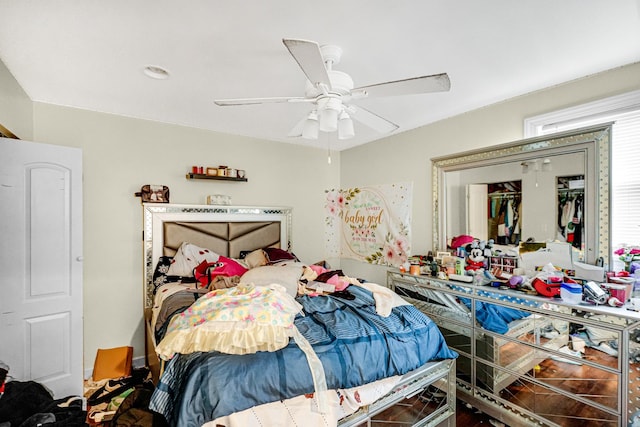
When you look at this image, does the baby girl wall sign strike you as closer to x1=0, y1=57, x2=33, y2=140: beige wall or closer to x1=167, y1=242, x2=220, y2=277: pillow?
x1=167, y1=242, x2=220, y2=277: pillow

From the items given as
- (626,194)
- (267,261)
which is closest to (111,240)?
(267,261)

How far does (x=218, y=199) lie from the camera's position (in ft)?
11.3

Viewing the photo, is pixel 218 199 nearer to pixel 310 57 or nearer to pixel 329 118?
pixel 329 118

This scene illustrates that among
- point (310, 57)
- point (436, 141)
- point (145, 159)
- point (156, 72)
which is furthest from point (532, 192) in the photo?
point (145, 159)

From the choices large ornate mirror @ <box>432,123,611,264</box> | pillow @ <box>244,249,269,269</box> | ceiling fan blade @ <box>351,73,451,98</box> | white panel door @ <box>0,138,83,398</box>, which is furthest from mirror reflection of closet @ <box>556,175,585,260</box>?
white panel door @ <box>0,138,83,398</box>

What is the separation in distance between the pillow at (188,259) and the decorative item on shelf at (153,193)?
0.52 metres

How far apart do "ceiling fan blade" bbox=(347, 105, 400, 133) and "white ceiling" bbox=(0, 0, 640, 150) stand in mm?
361

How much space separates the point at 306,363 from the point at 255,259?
1.97 m

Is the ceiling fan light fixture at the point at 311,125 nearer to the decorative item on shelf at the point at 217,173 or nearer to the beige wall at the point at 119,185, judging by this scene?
the decorative item on shelf at the point at 217,173

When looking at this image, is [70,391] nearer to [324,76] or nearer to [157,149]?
[157,149]

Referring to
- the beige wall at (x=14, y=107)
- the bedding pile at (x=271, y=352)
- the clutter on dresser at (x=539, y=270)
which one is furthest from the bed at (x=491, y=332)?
the beige wall at (x=14, y=107)

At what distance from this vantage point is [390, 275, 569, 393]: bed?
1.98 meters

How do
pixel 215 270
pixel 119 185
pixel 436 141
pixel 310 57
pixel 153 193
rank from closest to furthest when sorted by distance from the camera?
pixel 310 57, pixel 215 270, pixel 119 185, pixel 153 193, pixel 436 141

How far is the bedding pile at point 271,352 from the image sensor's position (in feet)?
4.32
